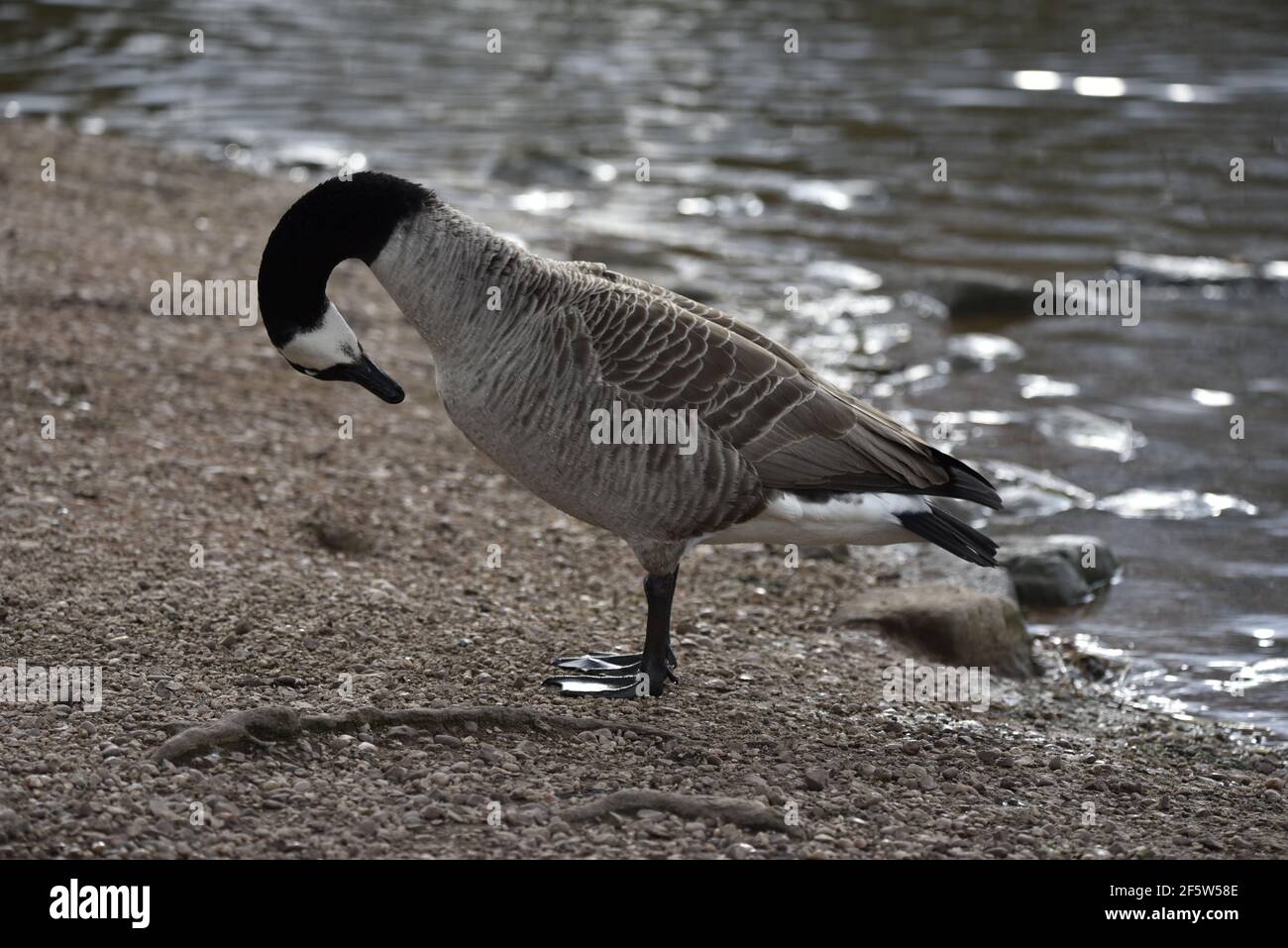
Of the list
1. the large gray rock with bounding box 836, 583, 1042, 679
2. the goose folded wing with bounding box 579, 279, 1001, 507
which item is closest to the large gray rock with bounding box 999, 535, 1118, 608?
the large gray rock with bounding box 836, 583, 1042, 679

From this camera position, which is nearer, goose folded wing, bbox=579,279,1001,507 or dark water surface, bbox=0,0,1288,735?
goose folded wing, bbox=579,279,1001,507

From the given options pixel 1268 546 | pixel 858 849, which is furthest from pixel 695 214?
pixel 858 849

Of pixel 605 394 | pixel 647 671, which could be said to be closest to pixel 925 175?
pixel 647 671

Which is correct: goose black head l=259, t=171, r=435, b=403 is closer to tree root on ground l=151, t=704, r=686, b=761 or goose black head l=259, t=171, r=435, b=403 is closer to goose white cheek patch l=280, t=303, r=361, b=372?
goose white cheek patch l=280, t=303, r=361, b=372

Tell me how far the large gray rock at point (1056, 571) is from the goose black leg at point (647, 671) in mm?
3429

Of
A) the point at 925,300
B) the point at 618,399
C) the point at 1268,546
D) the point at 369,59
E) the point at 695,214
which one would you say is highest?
the point at 369,59

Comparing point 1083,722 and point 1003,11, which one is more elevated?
point 1003,11

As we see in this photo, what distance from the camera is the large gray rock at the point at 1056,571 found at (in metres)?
9.74

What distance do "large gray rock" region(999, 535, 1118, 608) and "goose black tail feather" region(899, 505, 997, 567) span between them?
305cm

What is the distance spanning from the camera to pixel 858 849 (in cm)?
563

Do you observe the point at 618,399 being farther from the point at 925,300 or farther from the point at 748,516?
the point at 925,300

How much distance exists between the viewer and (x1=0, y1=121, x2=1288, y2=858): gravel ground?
5629mm

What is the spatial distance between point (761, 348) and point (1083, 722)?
2827mm

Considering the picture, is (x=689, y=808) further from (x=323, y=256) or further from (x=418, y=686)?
(x=323, y=256)
